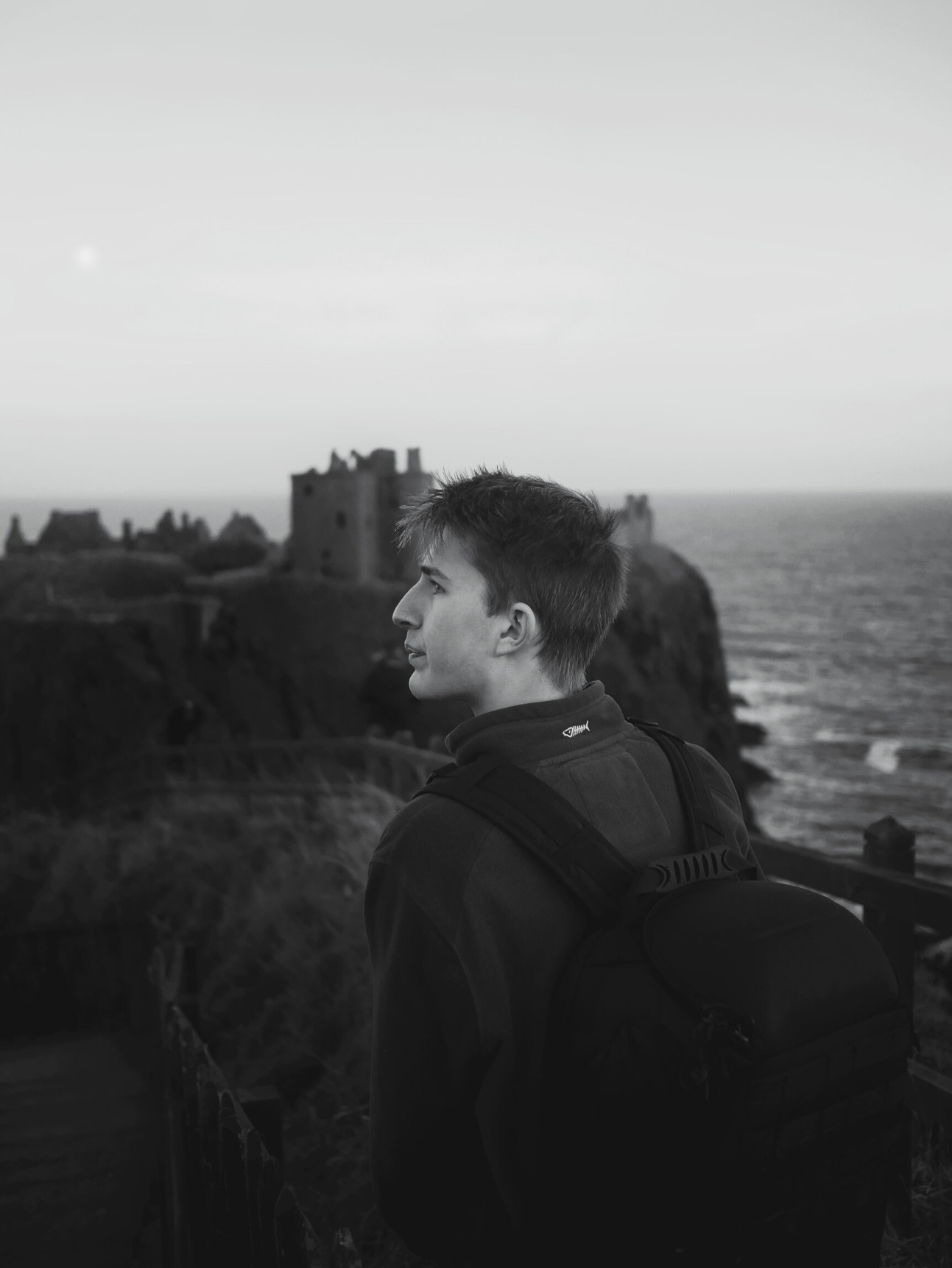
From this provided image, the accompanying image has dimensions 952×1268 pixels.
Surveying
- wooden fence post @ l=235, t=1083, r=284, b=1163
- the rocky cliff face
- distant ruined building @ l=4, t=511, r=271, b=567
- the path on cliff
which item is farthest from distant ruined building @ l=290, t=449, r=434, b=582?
wooden fence post @ l=235, t=1083, r=284, b=1163

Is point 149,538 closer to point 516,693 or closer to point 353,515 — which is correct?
point 353,515

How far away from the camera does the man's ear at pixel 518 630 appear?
6.86ft

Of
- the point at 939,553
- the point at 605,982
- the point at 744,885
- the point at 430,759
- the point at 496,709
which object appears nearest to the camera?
the point at 605,982

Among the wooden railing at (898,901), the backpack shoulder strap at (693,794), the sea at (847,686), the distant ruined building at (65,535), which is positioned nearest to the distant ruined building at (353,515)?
the distant ruined building at (65,535)

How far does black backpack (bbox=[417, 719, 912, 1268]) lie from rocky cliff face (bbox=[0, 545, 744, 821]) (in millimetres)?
22760

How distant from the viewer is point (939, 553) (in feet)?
438

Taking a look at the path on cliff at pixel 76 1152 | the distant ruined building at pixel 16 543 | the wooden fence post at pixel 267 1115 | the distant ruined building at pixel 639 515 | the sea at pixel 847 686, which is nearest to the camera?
the wooden fence post at pixel 267 1115

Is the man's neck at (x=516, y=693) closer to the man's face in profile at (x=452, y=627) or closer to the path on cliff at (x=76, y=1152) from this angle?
the man's face in profile at (x=452, y=627)

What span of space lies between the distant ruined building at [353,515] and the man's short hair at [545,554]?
40.5 m

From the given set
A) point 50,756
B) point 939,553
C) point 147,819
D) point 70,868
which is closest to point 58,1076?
point 70,868

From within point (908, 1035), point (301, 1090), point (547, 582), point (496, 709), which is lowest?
point (301, 1090)

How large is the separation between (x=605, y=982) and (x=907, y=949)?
276 cm

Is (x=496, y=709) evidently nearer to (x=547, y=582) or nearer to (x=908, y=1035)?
(x=547, y=582)

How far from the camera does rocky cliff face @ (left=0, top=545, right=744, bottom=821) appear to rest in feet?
102
